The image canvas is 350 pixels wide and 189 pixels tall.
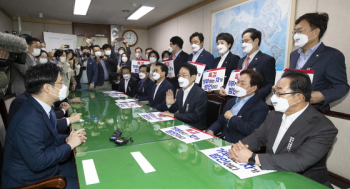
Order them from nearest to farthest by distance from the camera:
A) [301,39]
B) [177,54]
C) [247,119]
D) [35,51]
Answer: [247,119]
[301,39]
[35,51]
[177,54]

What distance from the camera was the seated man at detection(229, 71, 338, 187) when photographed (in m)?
1.17

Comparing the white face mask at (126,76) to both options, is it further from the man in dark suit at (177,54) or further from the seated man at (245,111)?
the seated man at (245,111)

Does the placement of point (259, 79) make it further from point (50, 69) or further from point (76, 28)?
point (76, 28)

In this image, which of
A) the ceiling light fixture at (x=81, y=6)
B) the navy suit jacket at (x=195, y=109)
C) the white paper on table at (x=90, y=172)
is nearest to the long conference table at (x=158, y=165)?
the white paper on table at (x=90, y=172)

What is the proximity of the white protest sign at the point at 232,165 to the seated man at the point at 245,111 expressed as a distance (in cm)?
57

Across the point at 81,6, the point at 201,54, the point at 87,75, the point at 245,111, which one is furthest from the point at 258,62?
the point at 81,6

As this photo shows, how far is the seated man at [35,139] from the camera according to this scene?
122 centimetres

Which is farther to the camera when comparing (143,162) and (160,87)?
(160,87)

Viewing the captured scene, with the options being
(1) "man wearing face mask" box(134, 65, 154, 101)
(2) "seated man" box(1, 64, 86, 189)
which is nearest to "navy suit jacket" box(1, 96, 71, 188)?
(2) "seated man" box(1, 64, 86, 189)

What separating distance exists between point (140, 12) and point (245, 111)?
600cm

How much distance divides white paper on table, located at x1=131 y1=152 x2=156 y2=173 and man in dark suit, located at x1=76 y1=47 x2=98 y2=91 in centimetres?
378

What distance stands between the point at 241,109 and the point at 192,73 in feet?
2.78

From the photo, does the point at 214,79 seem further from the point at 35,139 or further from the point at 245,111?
the point at 35,139

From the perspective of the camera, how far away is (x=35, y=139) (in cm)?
123
